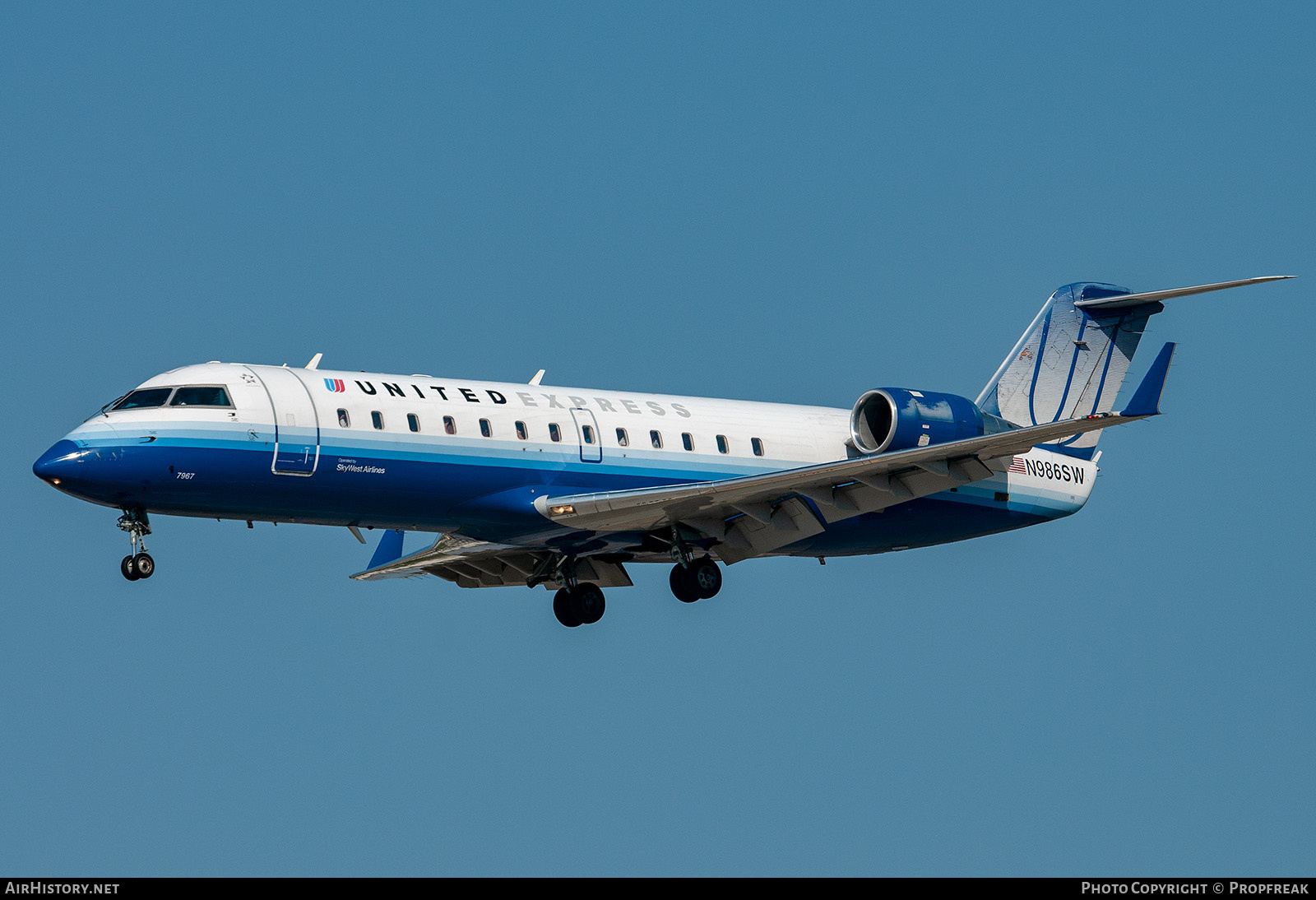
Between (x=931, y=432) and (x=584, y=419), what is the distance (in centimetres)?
576

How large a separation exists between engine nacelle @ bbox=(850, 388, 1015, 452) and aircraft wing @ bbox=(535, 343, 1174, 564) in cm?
77

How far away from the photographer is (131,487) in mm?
25234

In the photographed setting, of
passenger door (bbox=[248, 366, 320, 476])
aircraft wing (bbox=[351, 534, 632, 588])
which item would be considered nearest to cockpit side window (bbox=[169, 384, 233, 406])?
passenger door (bbox=[248, 366, 320, 476])

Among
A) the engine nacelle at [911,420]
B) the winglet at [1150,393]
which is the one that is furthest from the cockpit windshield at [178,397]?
the winglet at [1150,393]

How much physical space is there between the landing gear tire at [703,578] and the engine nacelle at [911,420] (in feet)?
11.0

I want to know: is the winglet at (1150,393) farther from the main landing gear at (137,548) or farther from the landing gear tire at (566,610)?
the main landing gear at (137,548)

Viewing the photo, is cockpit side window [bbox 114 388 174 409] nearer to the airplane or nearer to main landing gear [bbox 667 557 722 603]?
the airplane

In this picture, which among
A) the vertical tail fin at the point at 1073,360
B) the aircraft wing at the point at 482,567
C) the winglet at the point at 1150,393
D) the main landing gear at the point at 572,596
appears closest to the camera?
the winglet at the point at 1150,393

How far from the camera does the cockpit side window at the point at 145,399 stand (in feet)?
85.0
